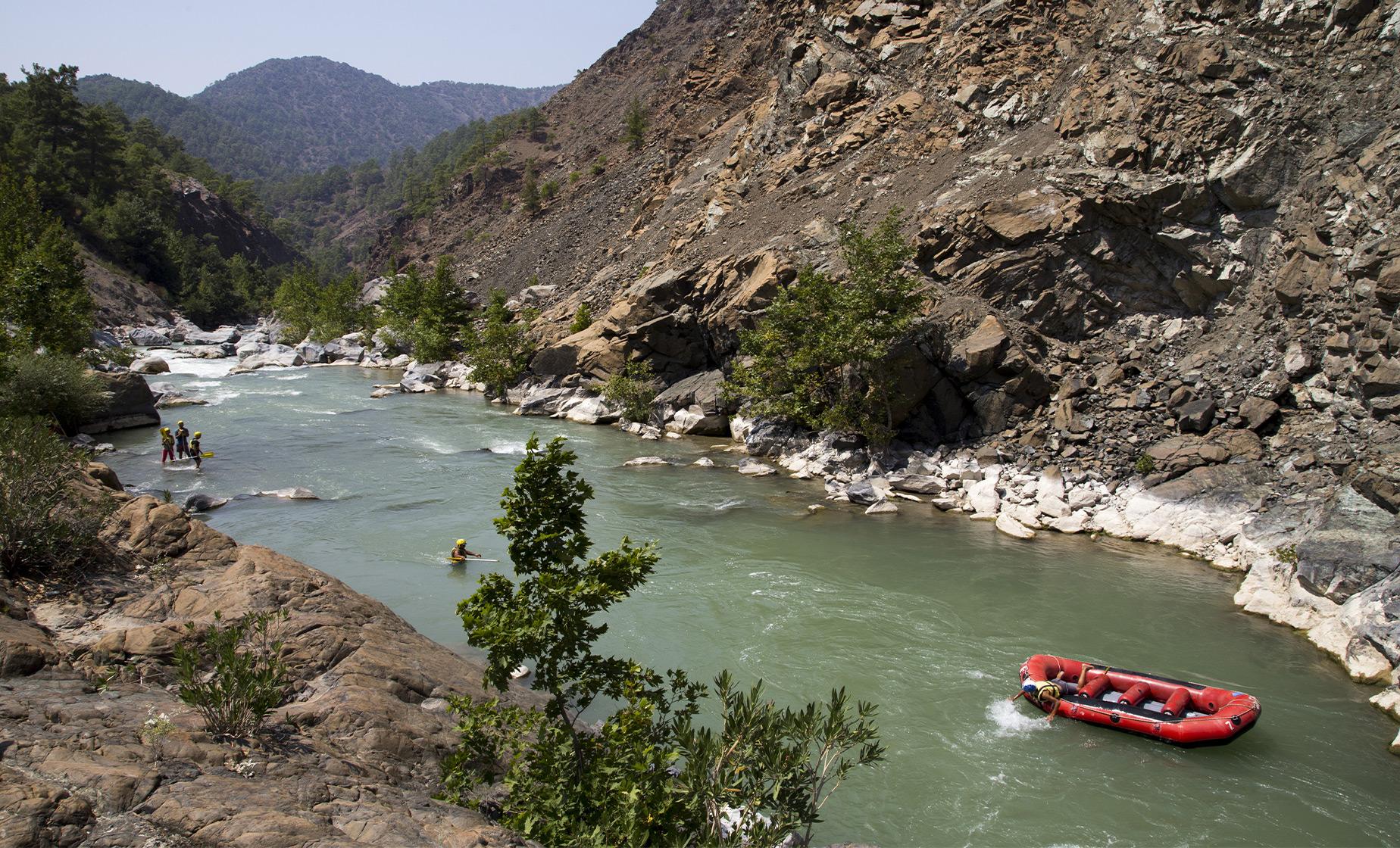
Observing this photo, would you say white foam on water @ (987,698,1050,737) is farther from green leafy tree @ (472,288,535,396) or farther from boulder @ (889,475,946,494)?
green leafy tree @ (472,288,535,396)

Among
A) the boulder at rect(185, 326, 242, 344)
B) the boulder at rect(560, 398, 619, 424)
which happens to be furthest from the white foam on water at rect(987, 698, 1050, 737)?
the boulder at rect(185, 326, 242, 344)

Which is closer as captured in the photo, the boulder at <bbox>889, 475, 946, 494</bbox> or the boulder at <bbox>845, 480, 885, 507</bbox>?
the boulder at <bbox>845, 480, 885, 507</bbox>

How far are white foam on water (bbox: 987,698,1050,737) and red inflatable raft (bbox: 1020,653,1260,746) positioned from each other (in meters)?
0.27

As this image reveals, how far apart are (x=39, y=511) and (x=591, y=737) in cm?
766

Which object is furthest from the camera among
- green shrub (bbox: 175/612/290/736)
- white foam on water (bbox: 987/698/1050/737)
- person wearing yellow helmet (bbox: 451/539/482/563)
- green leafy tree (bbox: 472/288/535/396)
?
green leafy tree (bbox: 472/288/535/396)

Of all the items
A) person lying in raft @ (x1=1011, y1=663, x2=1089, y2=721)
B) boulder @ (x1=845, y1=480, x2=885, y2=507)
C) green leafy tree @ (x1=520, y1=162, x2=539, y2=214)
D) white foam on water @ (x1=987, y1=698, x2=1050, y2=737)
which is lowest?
white foam on water @ (x1=987, y1=698, x2=1050, y2=737)

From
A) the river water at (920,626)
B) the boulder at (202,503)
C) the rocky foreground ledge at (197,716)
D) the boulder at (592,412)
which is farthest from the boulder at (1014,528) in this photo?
the boulder at (202,503)

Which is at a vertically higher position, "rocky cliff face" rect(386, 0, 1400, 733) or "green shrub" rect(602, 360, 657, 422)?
"rocky cliff face" rect(386, 0, 1400, 733)

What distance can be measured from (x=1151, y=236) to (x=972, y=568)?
14.5 m

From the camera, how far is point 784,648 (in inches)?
554

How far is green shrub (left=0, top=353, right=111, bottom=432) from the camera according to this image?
990 inches

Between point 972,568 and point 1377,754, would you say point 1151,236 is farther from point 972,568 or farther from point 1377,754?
point 1377,754

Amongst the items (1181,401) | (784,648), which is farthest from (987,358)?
(784,648)

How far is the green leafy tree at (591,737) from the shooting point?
245 inches
